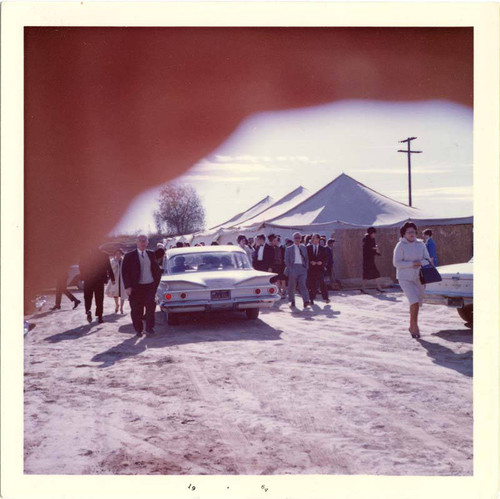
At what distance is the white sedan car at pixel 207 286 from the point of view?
27.7ft

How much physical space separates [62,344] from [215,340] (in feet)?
6.30

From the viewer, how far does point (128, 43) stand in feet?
15.3

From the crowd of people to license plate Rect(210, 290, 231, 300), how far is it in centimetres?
86

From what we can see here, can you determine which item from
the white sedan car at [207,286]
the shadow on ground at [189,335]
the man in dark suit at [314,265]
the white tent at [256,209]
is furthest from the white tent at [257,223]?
the shadow on ground at [189,335]

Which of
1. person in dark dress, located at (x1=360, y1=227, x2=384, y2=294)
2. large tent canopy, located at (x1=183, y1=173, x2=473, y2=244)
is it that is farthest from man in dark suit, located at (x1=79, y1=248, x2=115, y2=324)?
large tent canopy, located at (x1=183, y1=173, x2=473, y2=244)

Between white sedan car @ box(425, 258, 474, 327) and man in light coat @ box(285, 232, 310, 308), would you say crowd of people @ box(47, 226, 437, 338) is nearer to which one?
man in light coat @ box(285, 232, 310, 308)

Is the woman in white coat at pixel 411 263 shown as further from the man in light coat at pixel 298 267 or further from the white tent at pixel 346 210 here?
the white tent at pixel 346 210

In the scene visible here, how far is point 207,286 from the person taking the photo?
848 cm

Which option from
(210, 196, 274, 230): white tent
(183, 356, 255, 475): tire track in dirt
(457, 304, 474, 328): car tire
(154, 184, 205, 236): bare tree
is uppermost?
(210, 196, 274, 230): white tent

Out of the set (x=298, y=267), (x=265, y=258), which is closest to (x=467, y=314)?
(x=298, y=267)

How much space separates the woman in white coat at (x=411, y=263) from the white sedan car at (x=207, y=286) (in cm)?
243

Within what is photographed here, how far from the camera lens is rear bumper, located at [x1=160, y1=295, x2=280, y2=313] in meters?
8.37

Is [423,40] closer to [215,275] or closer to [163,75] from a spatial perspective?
[163,75]
